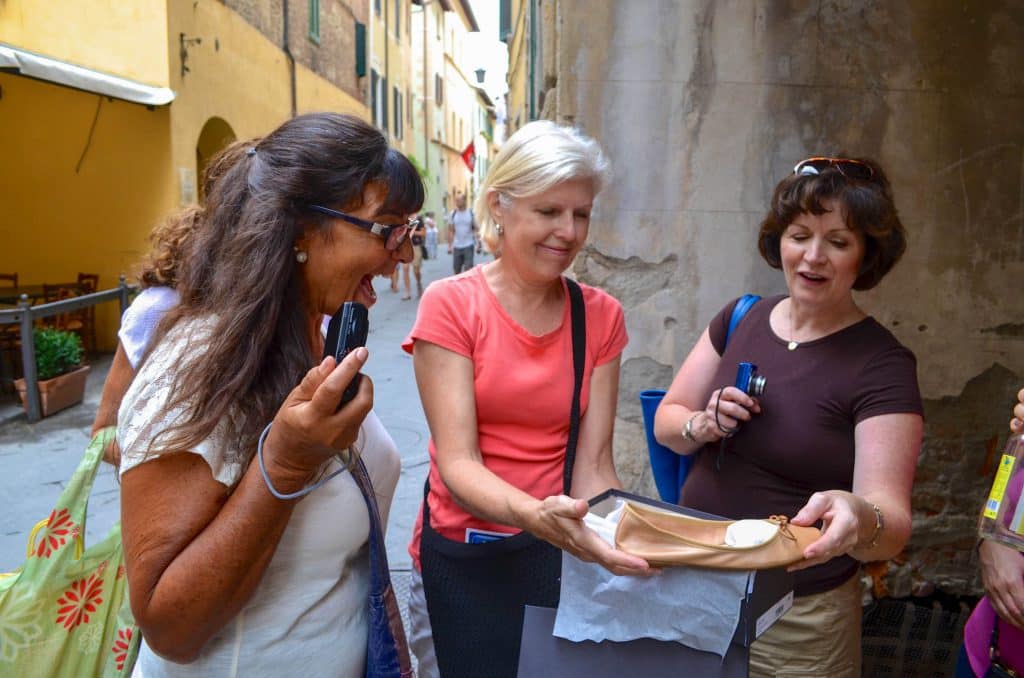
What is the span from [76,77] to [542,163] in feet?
25.9

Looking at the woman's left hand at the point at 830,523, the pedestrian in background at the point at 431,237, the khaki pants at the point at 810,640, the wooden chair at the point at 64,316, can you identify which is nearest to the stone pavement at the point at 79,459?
the wooden chair at the point at 64,316

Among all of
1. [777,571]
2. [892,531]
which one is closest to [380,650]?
[777,571]

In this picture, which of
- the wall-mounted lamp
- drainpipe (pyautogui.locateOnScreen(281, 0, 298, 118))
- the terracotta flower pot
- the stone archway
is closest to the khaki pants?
the terracotta flower pot

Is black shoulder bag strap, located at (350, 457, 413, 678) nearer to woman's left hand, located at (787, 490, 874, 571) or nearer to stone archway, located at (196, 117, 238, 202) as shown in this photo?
woman's left hand, located at (787, 490, 874, 571)

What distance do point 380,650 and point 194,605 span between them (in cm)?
42

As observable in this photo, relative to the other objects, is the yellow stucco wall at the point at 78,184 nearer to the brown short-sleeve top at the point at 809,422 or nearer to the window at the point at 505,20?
the window at the point at 505,20

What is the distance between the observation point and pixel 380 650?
1590 millimetres

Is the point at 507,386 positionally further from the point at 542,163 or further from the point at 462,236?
the point at 462,236

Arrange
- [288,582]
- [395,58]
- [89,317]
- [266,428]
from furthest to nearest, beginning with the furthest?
[395,58] < [89,317] < [288,582] < [266,428]

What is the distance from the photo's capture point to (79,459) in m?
6.07

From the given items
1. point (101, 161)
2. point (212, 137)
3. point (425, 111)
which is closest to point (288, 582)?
point (101, 161)

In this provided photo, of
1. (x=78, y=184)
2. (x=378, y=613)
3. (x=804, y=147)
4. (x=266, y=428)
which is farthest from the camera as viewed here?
(x=78, y=184)

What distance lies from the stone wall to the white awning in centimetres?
616

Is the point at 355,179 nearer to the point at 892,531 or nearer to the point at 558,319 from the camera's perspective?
the point at 558,319
